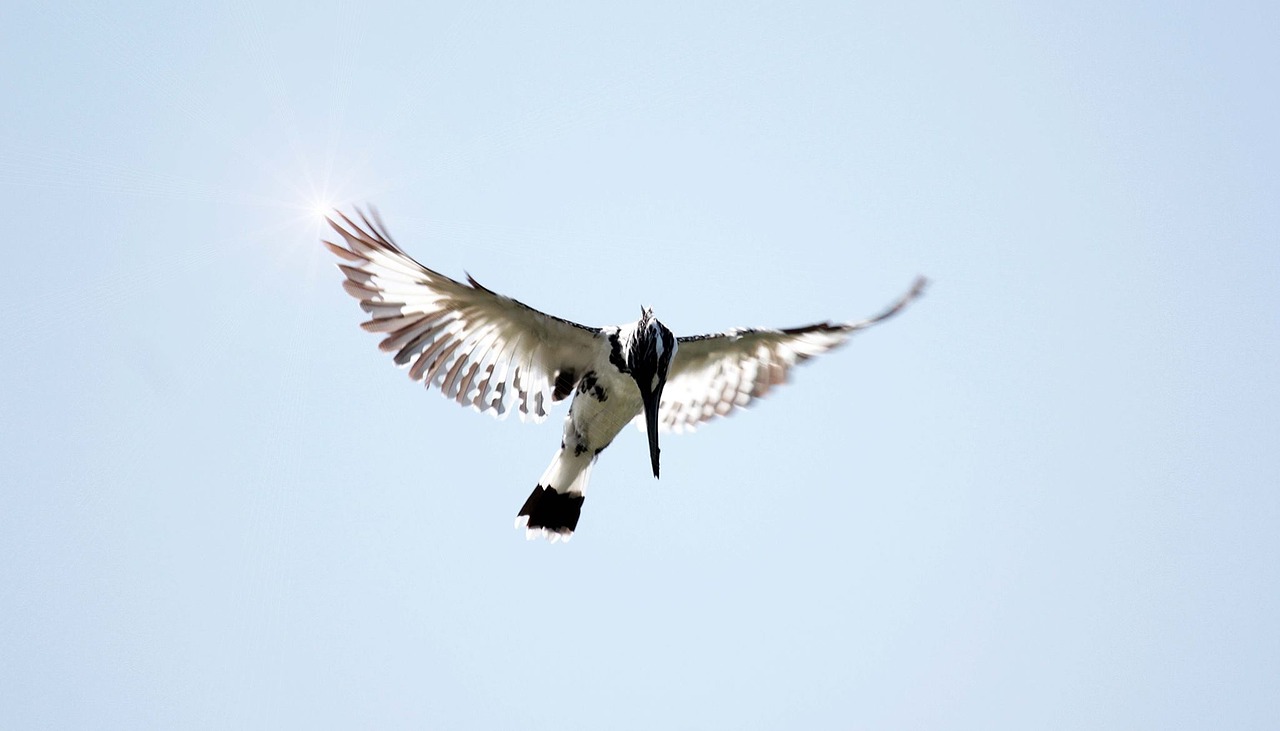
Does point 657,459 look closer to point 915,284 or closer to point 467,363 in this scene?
point 467,363

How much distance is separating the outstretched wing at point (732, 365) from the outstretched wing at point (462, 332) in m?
1.29

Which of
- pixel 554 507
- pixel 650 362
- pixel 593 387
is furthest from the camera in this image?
pixel 554 507

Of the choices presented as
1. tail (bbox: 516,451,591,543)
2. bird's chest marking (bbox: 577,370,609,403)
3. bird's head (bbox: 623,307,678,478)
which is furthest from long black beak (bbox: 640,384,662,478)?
tail (bbox: 516,451,591,543)

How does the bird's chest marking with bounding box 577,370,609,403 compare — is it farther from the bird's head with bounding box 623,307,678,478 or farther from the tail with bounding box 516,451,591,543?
the tail with bounding box 516,451,591,543

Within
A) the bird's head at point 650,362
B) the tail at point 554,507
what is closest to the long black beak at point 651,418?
the bird's head at point 650,362

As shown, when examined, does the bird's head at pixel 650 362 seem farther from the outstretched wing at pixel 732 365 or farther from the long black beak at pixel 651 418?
the outstretched wing at pixel 732 365

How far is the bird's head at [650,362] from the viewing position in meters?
10.4

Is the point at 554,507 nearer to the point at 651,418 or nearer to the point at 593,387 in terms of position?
the point at 593,387

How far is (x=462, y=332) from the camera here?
431 inches

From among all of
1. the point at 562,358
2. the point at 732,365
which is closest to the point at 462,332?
the point at 562,358

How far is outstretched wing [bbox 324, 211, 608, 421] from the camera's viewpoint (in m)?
10.4

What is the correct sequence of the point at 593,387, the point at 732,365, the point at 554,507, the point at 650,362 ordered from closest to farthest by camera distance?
the point at 650,362 → the point at 593,387 → the point at 554,507 → the point at 732,365

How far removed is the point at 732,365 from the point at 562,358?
6.11 feet

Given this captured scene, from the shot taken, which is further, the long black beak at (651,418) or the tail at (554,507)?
the tail at (554,507)
